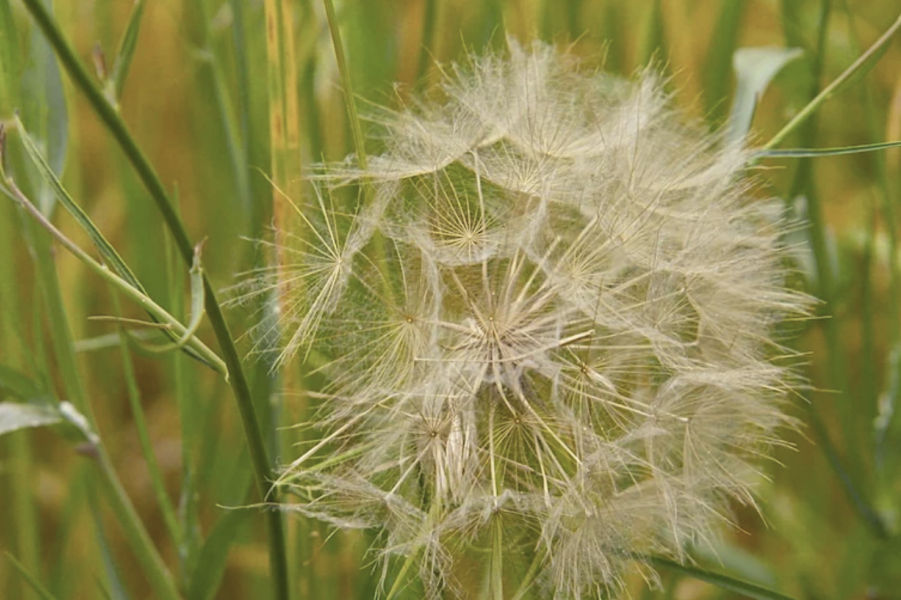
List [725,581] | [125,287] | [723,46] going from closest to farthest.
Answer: [125,287] < [725,581] < [723,46]

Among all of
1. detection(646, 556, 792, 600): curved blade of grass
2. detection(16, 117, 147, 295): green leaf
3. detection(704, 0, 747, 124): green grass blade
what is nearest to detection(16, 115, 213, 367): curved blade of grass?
detection(16, 117, 147, 295): green leaf

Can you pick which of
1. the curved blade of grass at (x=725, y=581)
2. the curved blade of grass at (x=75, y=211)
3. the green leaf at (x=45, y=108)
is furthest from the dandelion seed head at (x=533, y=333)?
the green leaf at (x=45, y=108)

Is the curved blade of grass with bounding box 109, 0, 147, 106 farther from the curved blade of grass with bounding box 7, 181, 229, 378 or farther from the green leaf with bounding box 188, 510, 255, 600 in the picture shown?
the green leaf with bounding box 188, 510, 255, 600

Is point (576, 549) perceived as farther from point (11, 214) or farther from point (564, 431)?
point (11, 214)

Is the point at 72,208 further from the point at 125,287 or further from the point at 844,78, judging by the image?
the point at 844,78

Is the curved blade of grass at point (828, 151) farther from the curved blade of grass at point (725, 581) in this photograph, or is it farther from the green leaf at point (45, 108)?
the green leaf at point (45, 108)

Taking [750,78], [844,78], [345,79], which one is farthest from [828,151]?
[345,79]
